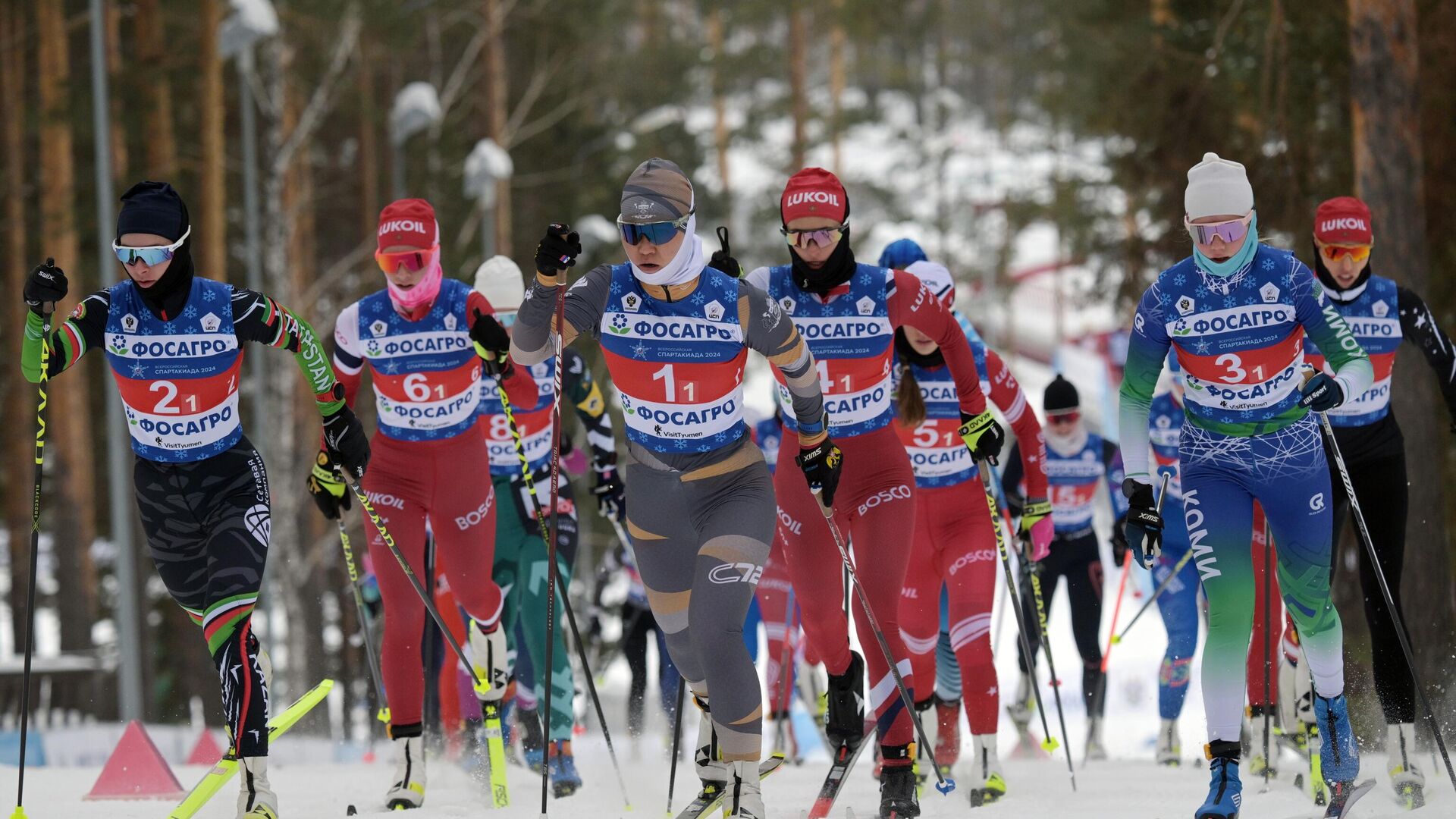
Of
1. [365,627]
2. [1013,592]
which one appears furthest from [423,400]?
[1013,592]

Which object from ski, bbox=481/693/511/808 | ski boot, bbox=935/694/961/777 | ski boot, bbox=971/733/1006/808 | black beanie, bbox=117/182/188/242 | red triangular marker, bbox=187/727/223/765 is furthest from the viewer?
red triangular marker, bbox=187/727/223/765

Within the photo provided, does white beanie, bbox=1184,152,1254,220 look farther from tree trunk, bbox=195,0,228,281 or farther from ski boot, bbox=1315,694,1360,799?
tree trunk, bbox=195,0,228,281

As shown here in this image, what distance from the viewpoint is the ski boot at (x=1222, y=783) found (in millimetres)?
5812

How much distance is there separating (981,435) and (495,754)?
260cm

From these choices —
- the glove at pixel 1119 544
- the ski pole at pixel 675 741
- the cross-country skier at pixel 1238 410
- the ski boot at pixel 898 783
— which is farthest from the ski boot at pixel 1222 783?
the glove at pixel 1119 544

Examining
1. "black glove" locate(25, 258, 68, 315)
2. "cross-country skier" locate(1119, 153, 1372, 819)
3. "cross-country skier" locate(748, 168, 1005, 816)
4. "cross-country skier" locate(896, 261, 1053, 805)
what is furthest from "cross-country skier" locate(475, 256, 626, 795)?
"cross-country skier" locate(1119, 153, 1372, 819)

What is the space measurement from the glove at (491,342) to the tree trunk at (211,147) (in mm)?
12566

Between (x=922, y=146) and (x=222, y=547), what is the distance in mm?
45175

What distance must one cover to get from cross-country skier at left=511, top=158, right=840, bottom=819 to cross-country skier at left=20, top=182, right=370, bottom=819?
129 centimetres

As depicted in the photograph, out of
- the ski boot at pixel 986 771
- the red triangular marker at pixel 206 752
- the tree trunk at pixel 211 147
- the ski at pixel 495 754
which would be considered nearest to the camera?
the ski at pixel 495 754

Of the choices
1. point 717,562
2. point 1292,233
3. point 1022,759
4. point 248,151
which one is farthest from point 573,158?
point 717,562

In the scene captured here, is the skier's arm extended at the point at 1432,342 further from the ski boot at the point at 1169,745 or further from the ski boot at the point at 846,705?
the ski boot at the point at 846,705

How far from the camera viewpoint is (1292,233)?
50.6 feet

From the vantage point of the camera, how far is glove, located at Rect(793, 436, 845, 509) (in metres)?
6.13
